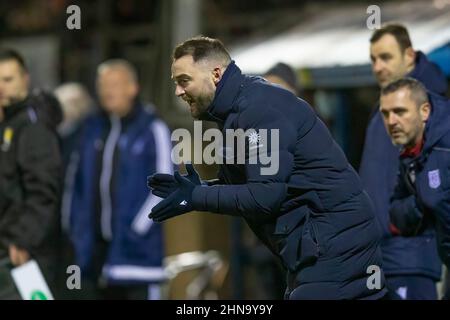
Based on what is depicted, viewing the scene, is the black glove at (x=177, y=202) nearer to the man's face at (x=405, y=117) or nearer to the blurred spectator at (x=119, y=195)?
the man's face at (x=405, y=117)

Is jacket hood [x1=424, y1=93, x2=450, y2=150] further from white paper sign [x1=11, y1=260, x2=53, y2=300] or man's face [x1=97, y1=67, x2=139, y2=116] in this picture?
man's face [x1=97, y1=67, x2=139, y2=116]

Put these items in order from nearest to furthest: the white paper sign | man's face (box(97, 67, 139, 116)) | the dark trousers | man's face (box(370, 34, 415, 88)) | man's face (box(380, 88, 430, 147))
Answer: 1. man's face (box(380, 88, 430, 147))
2. the dark trousers
3. man's face (box(370, 34, 415, 88))
4. the white paper sign
5. man's face (box(97, 67, 139, 116))

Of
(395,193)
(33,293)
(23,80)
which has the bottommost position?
(33,293)

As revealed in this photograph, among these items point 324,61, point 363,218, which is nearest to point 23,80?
point 324,61

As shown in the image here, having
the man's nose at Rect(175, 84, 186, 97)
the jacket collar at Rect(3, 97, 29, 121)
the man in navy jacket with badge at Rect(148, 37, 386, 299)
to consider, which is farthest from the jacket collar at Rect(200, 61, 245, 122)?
the jacket collar at Rect(3, 97, 29, 121)

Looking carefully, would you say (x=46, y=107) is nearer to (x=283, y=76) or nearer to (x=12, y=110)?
(x=12, y=110)

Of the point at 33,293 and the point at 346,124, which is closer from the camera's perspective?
the point at 33,293

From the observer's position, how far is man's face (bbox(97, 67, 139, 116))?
11305 mm

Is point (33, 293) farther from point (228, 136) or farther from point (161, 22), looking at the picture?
point (161, 22)

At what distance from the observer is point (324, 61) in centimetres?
1205

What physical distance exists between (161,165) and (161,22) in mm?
4728

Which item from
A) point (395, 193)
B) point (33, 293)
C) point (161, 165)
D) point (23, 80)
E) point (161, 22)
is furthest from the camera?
point (161, 22)

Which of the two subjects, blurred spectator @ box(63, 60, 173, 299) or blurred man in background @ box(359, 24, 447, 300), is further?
blurred spectator @ box(63, 60, 173, 299)
